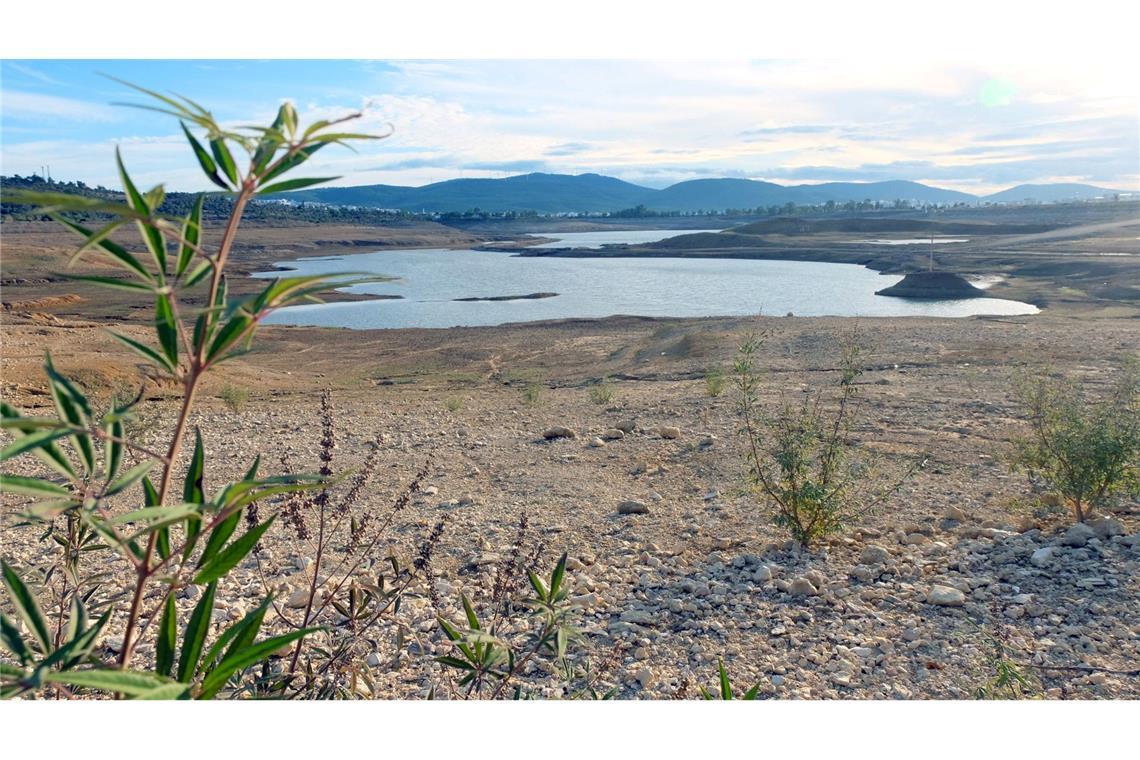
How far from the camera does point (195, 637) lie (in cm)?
109

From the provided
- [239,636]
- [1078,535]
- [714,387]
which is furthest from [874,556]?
[714,387]

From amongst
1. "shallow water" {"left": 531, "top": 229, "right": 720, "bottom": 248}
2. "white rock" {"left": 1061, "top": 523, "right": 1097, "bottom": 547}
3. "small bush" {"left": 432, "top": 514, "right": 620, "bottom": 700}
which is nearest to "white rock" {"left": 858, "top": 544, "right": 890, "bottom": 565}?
"white rock" {"left": 1061, "top": 523, "right": 1097, "bottom": 547}

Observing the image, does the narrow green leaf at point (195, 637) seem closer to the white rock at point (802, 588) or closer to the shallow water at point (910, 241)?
the white rock at point (802, 588)

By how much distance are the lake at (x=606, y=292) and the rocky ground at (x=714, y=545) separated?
10.7 metres

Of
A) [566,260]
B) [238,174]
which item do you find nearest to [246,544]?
[238,174]

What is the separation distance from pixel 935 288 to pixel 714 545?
29100 millimetres

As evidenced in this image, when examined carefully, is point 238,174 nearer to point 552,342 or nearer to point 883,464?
point 883,464

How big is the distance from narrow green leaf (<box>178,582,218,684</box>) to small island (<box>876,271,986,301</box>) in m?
31.9

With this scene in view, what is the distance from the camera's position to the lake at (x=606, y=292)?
2752 centimetres

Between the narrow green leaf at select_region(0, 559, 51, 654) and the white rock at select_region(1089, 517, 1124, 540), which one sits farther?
the white rock at select_region(1089, 517, 1124, 540)

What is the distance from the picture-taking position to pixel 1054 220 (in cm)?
7744

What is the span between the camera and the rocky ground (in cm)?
331

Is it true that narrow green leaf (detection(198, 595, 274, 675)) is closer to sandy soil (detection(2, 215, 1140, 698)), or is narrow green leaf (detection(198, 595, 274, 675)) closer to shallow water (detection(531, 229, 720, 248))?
sandy soil (detection(2, 215, 1140, 698))

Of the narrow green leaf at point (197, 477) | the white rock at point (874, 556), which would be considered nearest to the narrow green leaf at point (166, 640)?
the narrow green leaf at point (197, 477)
